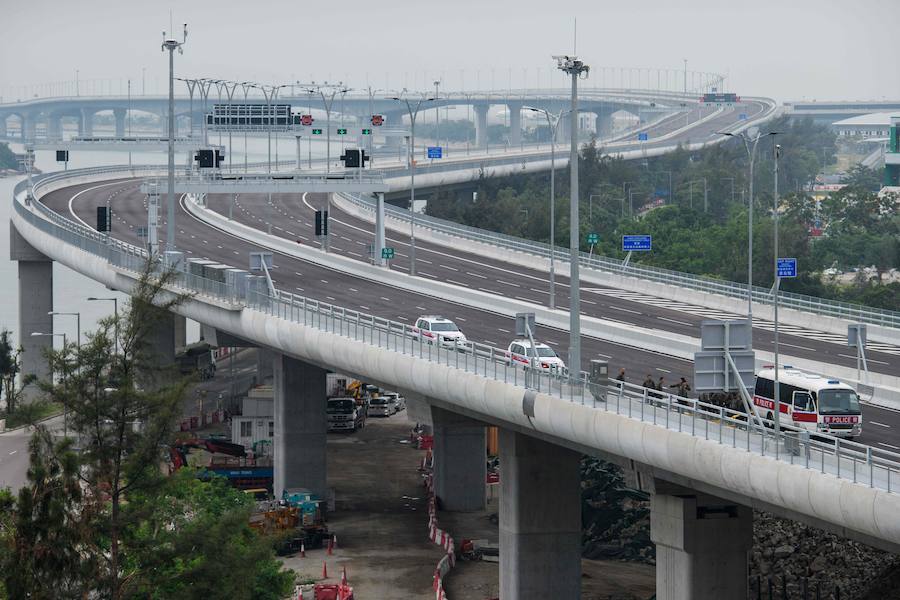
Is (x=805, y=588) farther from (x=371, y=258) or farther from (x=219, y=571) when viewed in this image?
(x=371, y=258)

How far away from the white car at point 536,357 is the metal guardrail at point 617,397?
40cm

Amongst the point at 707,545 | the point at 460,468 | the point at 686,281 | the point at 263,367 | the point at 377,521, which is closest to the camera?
the point at 707,545

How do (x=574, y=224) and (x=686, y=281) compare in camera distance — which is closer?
(x=574, y=224)

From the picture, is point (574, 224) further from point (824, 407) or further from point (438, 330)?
point (438, 330)

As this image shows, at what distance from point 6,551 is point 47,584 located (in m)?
1.13

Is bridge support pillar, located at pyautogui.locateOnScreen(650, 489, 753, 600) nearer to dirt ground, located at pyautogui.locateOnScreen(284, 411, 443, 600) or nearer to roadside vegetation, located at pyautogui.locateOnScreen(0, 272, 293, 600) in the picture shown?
roadside vegetation, located at pyautogui.locateOnScreen(0, 272, 293, 600)

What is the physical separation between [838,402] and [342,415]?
185ft

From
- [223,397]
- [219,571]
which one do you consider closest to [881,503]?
[219,571]

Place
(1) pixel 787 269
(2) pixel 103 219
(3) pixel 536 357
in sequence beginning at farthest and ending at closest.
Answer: (2) pixel 103 219, (1) pixel 787 269, (3) pixel 536 357

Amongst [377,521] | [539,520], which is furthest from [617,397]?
[377,521]

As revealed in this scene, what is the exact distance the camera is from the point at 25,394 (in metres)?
114

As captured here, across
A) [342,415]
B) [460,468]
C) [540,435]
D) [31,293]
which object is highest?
[540,435]

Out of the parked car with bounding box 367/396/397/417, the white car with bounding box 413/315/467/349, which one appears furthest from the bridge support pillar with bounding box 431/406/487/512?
the parked car with bounding box 367/396/397/417

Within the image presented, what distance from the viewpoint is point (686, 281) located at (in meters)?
90.8
